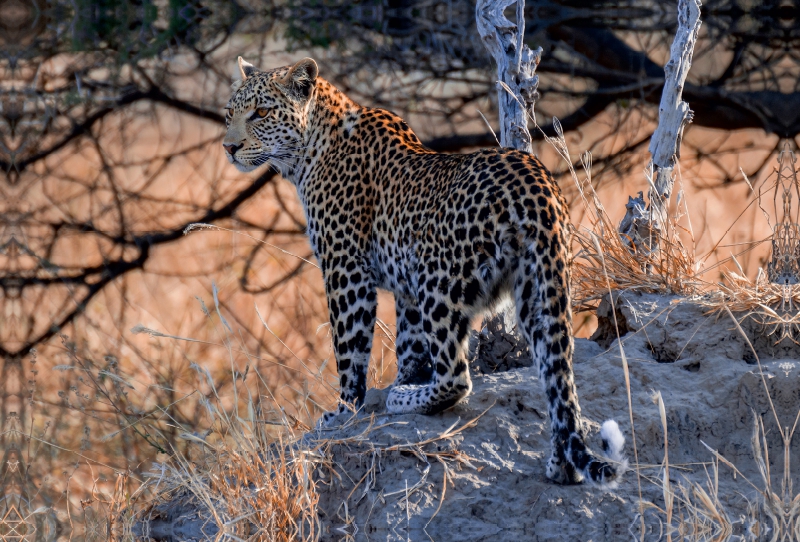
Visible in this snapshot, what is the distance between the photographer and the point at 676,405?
4.41 meters

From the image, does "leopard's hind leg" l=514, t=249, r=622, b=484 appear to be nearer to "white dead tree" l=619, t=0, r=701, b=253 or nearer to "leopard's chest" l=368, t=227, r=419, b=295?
"leopard's chest" l=368, t=227, r=419, b=295

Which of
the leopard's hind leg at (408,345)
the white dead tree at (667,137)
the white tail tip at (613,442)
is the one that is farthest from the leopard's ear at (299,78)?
the white tail tip at (613,442)

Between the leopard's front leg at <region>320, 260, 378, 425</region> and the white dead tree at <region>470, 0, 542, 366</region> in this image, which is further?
the white dead tree at <region>470, 0, 542, 366</region>

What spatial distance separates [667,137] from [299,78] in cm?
236

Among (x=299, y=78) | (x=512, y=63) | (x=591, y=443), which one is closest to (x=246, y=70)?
(x=299, y=78)

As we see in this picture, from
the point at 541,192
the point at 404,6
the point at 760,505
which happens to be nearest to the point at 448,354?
the point at 541,192

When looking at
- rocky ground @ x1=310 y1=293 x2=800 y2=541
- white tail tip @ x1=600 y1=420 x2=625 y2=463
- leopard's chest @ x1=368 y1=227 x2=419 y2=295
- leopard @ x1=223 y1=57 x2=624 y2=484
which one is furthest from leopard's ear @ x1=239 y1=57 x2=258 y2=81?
white tail tip @ x1=600 y1=420 x2=625 y2=463

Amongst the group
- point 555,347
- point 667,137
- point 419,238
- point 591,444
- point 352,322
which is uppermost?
point 667,137

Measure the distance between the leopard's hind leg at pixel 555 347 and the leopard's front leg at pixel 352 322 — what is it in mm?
1075

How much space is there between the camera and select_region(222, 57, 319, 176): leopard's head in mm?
5109

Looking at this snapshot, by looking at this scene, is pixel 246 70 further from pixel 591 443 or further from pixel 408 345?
pixel 591 443

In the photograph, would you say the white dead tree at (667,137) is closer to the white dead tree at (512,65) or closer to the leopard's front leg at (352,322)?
the white dead tree at (512,65)

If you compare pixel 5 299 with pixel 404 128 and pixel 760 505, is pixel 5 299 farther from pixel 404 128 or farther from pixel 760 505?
pixel 760 505

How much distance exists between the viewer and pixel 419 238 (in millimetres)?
4348
